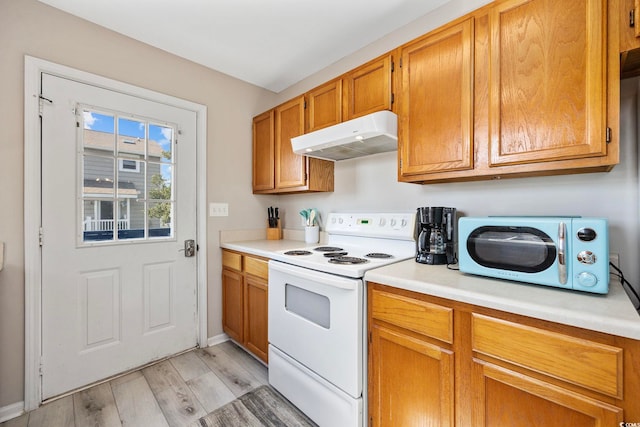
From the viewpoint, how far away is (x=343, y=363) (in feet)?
4.37

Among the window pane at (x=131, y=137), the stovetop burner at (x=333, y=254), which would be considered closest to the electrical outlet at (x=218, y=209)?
the window pane at (x=131, y=137)

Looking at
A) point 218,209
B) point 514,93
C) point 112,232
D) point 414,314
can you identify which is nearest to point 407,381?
point 414,314

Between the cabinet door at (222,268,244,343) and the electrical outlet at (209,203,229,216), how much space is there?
19.9 inches

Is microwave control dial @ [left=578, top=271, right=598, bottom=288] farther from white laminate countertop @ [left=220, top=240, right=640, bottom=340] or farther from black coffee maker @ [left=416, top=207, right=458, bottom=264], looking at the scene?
black coffee maker @ [left=416, top=207, right=458, bottom=264]

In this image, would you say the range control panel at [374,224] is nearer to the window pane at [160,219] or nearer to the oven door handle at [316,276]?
the oven door handle at [316,276]

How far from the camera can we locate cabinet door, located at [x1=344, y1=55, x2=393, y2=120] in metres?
1.60

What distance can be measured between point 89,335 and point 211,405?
0.96 metres

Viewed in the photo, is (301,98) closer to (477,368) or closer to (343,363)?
(343,363)

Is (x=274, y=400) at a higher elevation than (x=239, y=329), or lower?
lower

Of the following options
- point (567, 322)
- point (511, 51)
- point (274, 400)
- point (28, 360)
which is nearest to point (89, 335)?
point (28, 360)

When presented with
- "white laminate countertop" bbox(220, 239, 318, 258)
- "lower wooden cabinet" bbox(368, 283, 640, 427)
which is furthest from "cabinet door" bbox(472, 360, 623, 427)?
"white laminate countertop" bbox(220, 239, 318, 258)

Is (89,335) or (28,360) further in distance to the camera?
(89,335)

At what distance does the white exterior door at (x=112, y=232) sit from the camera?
1.70 metres

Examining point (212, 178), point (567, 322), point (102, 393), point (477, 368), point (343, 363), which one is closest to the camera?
point (567, 322)
